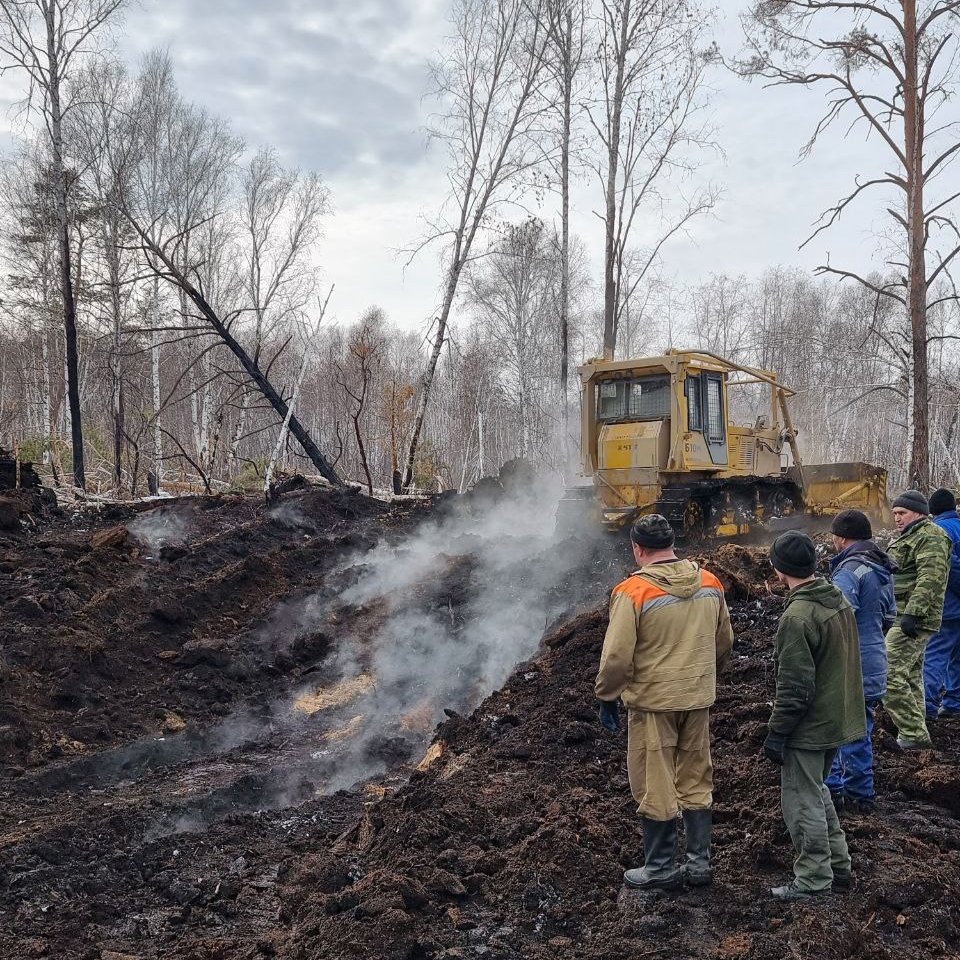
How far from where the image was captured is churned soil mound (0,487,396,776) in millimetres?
7395

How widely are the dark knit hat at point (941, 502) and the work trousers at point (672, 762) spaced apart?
3.18 meters

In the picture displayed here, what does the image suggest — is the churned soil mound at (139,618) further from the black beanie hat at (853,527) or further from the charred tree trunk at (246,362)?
the black beanie hat at (853,527)

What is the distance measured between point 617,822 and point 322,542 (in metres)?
9.31

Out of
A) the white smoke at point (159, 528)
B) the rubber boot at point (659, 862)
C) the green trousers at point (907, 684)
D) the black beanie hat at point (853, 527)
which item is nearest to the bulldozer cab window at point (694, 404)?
the green trousers at point (907, 684)

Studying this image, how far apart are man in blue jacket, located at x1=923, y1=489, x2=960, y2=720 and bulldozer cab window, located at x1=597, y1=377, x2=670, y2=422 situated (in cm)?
696

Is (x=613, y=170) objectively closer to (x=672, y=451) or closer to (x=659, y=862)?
(x=672, y=451)

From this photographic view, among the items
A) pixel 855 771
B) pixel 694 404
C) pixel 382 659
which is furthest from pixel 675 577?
pixel 694 404

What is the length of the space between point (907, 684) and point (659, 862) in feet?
7.76

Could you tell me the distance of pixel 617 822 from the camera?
14.5ft

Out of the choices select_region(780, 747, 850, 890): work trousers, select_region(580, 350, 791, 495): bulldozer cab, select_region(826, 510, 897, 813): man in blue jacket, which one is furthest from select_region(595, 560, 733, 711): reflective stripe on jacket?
select_region(580, 350, 791, 495): bulldozer cab

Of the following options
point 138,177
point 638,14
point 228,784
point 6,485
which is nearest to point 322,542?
point 6,485

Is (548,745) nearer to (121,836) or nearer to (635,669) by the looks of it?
(635,669)

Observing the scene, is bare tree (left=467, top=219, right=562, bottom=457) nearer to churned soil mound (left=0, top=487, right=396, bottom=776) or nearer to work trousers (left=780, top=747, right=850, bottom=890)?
churned soil mound (left=0, top=487, right=396, bottom=776)

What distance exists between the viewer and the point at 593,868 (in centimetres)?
395
